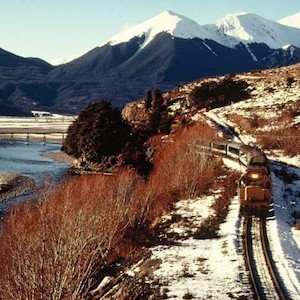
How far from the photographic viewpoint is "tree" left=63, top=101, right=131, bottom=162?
7675cm

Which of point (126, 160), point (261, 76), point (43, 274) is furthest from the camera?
point (261, 76)

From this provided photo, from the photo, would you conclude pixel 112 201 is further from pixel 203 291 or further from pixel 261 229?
pixel 203 291

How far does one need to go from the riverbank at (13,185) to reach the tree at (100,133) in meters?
11.4

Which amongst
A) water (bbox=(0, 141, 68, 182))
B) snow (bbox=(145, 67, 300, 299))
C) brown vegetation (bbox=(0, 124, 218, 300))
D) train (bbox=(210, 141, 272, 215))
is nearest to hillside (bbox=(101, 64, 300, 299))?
snow (bbox=(145, 67, 300, 299))

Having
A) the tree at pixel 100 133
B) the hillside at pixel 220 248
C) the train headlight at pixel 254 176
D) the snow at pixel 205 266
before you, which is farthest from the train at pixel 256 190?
the tree at pixel 100 133

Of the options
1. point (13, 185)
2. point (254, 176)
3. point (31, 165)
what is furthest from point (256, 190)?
point (31, 165)

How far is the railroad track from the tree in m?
48.9

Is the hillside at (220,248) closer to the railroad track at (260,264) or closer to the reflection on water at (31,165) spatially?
the railroad track at (260,264)

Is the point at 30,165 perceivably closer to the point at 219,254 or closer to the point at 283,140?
the point at 283,140

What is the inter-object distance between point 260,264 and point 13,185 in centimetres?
4865

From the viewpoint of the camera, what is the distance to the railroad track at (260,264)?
19203 mm

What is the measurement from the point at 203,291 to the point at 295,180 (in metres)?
25.7

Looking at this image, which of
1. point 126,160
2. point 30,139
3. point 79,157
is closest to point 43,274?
point 126,160

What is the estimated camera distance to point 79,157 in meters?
84.1
